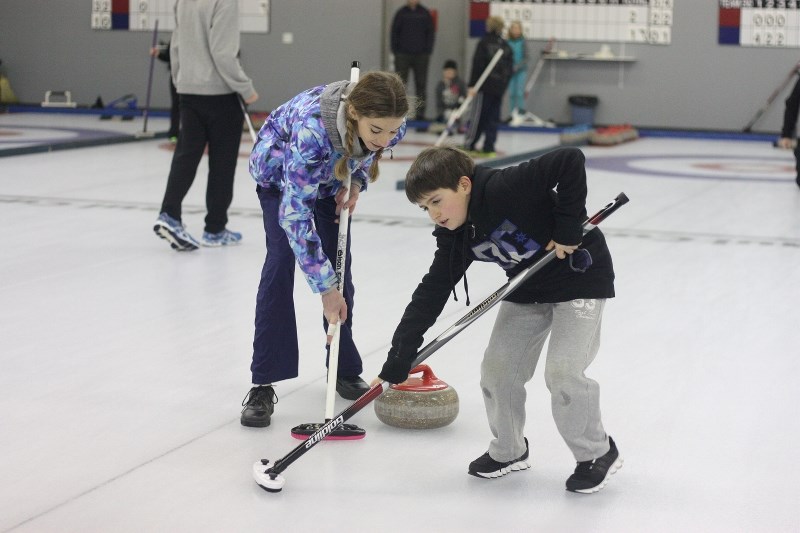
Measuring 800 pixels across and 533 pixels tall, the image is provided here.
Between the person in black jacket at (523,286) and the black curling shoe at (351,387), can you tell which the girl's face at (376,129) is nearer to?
the person in black jacket at (523,286)

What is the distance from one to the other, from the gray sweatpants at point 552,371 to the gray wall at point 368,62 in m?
12.9

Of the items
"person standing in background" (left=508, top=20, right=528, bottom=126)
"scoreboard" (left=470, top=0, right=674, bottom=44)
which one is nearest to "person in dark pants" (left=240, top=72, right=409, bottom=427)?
"person standing in background" (left=508, top=20, right=528, bottom=126)

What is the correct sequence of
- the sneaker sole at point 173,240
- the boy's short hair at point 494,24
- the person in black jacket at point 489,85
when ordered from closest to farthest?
the sneaker sole at point 173,240 < the person in black jacket at point 489,85 < the boy's short hair at point 494,24

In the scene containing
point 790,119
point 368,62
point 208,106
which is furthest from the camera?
point 368,62

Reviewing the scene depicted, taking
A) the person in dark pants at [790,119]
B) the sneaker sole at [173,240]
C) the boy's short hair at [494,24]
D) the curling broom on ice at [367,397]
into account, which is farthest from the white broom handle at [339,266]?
the boy's short hair at [494,24]

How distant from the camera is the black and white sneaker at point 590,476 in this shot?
2854 mm

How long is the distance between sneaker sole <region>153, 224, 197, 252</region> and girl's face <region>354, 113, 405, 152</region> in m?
3.20

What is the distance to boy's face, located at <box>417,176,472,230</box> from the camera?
275 cm

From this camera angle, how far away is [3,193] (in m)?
8.33

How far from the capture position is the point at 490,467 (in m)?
2.97

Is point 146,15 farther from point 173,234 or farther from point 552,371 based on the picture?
point 552,371

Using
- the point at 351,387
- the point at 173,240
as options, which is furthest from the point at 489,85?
the point at 351,387

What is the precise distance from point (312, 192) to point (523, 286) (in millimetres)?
631

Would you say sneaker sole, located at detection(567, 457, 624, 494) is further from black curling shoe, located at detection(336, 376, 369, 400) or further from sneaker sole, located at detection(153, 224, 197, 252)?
sneaker sole, located at detection(153, 224, 197, 252)
